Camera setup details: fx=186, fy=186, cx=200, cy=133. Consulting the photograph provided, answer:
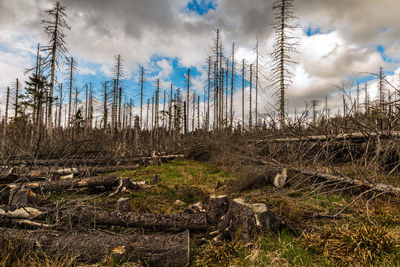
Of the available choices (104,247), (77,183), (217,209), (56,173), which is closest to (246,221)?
(217,209)

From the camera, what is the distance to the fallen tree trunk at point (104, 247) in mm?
2344

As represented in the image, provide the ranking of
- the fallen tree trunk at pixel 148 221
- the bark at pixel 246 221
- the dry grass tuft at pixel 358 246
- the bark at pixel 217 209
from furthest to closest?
1. the bark at pixel 217 209
2. the fallen tree trunk at pixel 148 221
3. the bark at pixel 246 221
4. the dry grass tuft at pixel 358 246

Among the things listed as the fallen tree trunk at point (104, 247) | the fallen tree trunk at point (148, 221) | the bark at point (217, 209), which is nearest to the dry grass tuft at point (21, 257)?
the fallen tree trunk at point (104, 247)

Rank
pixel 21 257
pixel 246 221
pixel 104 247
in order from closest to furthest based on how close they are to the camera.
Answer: pixel 21 257, pixel 104 247, pixel 246 221

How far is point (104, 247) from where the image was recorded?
241cm

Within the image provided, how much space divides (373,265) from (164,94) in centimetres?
3782

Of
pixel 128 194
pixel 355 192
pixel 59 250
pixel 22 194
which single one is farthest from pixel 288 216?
pixel 22 194

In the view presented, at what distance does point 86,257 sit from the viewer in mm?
2318

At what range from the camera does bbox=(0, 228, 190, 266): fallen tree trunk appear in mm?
2344

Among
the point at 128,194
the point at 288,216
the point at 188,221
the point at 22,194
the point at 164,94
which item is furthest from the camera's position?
the point at 164,94

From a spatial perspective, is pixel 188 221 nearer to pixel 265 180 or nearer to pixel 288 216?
pixel 288 216

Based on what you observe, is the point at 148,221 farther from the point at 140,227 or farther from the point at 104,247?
the point at 104,247

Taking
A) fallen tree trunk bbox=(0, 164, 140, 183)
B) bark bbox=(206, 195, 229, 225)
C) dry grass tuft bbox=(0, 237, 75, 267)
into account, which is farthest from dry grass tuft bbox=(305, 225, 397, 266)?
fallen tree trunk bbox=(0, 164, 140, 183)

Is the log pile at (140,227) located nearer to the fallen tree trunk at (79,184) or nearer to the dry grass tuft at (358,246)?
the dry grass tuft at (358,246)
